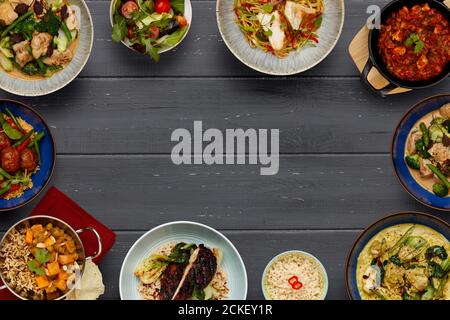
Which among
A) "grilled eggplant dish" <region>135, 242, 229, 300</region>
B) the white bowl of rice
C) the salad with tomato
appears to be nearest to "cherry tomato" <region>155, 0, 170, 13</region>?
the salad with tomato

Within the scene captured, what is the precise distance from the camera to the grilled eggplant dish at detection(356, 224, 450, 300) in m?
2.48

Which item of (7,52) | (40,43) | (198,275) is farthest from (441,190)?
(7,52)

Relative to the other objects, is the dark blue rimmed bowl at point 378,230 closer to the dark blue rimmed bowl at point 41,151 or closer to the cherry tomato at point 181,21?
the cherry tomato at point 181,21

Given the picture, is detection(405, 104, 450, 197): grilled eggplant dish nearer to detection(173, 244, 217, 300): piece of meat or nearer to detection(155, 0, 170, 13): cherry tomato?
detection(173, 244, 217, 300): piece of meat

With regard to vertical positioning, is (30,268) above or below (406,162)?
below

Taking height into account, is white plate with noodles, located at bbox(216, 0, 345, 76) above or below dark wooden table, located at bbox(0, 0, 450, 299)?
above

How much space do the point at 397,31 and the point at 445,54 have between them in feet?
0.57

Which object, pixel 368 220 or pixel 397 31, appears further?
pixel 368 220

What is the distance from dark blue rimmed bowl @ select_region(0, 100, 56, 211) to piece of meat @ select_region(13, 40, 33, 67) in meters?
0.15

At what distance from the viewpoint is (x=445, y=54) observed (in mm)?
2424

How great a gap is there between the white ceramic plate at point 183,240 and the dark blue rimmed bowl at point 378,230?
0.36m
